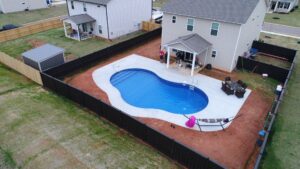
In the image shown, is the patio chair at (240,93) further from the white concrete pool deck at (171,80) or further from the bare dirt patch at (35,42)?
the bare dirt patch at (35,42)

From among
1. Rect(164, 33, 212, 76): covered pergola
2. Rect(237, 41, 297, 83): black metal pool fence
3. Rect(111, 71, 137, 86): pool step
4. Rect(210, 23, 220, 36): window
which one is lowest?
Rect(111, 71, 137, 86): pool step

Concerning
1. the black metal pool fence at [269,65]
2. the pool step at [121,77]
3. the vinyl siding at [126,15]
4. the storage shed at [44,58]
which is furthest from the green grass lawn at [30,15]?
the black metal pool fence at [269,65]

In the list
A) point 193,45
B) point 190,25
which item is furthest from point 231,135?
point 190,25

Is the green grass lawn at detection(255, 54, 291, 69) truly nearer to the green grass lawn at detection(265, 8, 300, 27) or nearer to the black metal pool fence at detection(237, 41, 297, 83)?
the black metal pool fence at detection(237, 41, 297, 83)

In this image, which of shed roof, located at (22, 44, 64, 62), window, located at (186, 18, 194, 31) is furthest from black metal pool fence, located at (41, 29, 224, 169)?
window, located at (186, 18, 194, 31)

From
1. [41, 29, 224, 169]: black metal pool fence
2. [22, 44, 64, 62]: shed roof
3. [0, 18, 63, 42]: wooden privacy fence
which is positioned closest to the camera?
[41, 29, 224, 169]: black metal pool fence

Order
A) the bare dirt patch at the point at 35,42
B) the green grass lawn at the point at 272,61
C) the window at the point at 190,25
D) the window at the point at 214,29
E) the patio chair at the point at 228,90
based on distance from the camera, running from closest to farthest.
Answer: the patio chair at the point at 228,90
the window at the point at 214,29
the window at the point at 190,25
the green grass lawn at the point at 272,61
the bare dirt patch at the point at 35,42

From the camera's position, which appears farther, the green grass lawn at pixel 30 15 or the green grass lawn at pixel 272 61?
the green grass lawn at pixel 30 15
